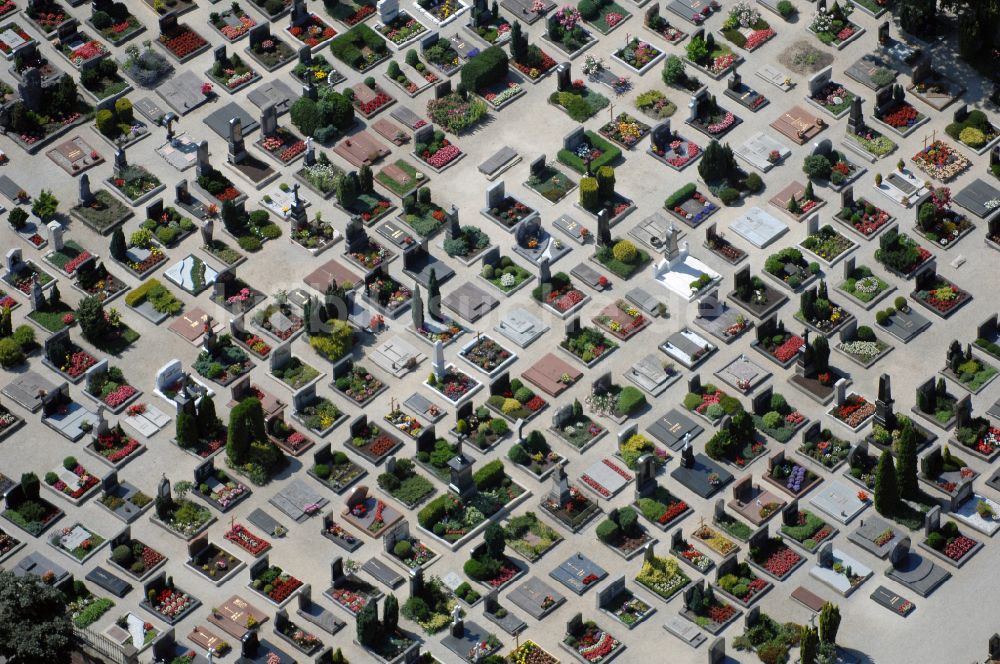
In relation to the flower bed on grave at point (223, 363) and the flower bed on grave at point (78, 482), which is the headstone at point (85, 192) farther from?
the flower bed on grave at point (78, 482)

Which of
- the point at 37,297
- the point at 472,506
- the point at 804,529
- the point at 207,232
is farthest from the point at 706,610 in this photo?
the point at 37,297

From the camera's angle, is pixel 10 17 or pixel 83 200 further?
pixel 10 17

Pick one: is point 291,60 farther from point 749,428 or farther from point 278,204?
point 749,428

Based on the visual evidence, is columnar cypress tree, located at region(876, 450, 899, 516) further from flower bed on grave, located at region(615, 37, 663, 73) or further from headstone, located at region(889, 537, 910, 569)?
flower bed on grave, located at region(615, 37, 663, 73)

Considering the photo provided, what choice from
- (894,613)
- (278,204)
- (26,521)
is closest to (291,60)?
(278,204)

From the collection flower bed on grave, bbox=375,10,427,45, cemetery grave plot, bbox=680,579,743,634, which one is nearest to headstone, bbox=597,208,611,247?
flower bed on grave, bbox=375,10,427,45

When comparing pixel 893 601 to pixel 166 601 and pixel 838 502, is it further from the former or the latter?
pixel 166 601
